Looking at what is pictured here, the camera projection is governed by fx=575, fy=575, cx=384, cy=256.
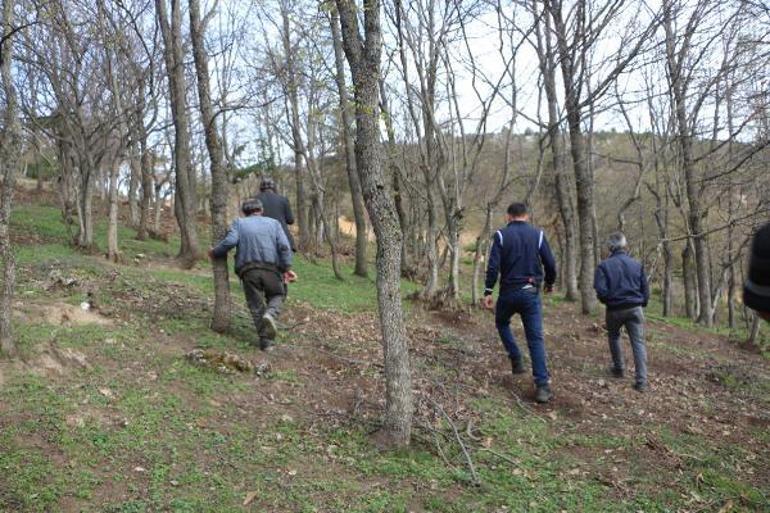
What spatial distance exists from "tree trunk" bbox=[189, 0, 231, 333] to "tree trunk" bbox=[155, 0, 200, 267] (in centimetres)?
585

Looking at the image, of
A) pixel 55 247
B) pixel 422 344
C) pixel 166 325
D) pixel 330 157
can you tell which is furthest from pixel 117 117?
pixel 330 157

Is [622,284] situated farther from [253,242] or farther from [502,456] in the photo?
[253,242]

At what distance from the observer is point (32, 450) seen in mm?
4012

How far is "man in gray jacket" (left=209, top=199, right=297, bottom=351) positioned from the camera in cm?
677

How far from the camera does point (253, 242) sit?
6816 mm

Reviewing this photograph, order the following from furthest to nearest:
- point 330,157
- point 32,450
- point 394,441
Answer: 1. point 330,157
2. point 394,441
3. point 32,450

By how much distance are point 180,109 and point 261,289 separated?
8.62 metres

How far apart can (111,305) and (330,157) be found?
2054 cm

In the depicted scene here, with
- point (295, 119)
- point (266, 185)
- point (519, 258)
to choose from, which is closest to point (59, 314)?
point (266, 185)

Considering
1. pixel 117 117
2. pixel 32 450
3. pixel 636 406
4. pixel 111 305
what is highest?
pixel 117 117

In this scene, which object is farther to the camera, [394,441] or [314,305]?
[314,305]

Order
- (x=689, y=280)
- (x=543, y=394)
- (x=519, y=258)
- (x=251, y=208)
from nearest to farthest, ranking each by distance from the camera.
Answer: (x=543, y=394)
(x=519, y=258)
(x=251, y=208)
(x=689, y=280)

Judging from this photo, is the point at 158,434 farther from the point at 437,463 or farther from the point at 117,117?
the point at 117,117

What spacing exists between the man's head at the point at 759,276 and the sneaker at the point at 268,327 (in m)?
5.34
